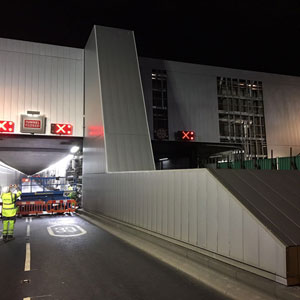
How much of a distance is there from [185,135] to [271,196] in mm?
15592

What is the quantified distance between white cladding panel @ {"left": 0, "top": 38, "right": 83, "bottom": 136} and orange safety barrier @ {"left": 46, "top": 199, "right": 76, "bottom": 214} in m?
4.21

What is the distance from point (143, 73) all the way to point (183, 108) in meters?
3.85

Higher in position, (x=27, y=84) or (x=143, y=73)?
(x=143, y=73)

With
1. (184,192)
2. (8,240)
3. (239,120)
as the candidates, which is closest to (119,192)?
(8,240)

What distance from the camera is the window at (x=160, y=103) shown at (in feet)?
70.0

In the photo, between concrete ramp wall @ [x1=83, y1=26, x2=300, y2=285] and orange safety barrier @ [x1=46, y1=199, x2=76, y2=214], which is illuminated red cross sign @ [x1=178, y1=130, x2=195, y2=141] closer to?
concrete ramp wall @ [x1=83, y1=26, x2=300, y2=285]

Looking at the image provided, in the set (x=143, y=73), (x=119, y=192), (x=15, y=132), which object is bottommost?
(x=119, y=192)

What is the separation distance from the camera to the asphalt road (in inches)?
199

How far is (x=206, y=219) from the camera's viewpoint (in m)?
6.20

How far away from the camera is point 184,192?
7.04 m

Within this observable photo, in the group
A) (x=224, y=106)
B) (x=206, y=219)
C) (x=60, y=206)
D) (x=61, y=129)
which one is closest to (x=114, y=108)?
(x=61, y=129)

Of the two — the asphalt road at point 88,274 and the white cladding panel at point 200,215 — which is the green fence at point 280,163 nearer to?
the white cladding panel at point 200,215

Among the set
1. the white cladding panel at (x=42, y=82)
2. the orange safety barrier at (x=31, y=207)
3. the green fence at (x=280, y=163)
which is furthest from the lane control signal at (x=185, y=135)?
the orange safety barrier at (x=31, y=207)

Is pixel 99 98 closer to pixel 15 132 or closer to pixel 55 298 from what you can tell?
pixel 15 132
